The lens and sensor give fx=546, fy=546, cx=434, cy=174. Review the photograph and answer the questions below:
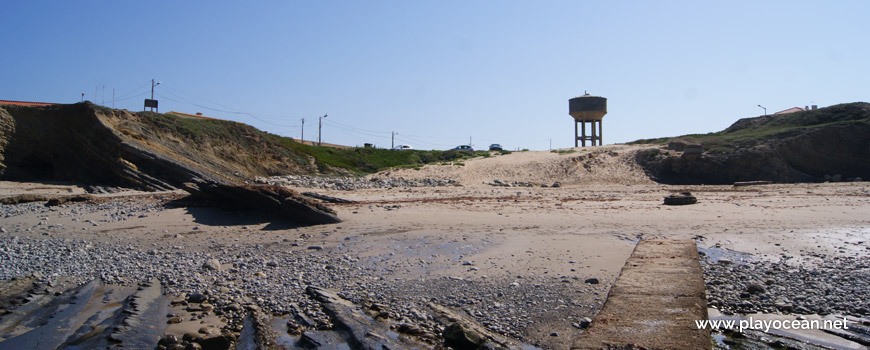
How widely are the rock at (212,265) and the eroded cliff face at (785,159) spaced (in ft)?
71.8

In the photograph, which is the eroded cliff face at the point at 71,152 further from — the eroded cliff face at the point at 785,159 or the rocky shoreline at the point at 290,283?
the eroded cliff face at the point at 785,159

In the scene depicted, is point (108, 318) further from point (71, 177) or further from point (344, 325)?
point (71, 177)

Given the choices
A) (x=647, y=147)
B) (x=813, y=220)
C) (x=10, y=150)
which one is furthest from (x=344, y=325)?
(x=647, y=147)

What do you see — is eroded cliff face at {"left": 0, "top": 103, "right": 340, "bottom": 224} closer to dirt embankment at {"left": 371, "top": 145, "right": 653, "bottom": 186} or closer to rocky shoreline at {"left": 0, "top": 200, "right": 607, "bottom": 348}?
rocky shoreline at {"left": 0, "top": 200, "right": 607, "bottom": 348}

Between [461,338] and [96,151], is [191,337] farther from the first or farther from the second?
[96,151]

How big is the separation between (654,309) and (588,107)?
116ft

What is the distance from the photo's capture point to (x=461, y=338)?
464cm

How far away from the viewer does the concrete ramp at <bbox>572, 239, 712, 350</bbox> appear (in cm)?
395

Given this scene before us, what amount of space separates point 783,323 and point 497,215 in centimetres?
698

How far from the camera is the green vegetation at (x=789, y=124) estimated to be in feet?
85.6

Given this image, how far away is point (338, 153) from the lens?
106 ft

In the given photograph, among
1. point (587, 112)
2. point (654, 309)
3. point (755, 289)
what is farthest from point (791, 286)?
point (587, 112)

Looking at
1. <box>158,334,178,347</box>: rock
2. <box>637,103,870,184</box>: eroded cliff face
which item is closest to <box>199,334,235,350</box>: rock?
<box>158,334,178,347</box>: rock

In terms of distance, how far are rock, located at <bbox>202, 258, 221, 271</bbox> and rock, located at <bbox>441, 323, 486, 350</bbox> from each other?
3.92 meters
